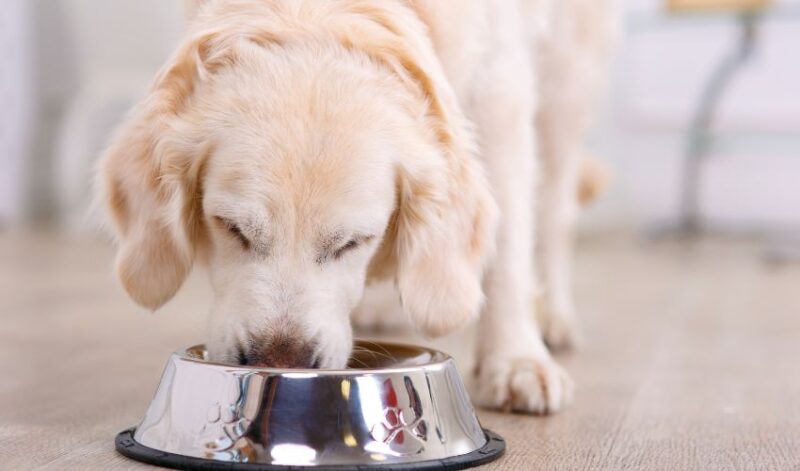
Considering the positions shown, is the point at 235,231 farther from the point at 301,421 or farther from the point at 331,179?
the point at 301,421

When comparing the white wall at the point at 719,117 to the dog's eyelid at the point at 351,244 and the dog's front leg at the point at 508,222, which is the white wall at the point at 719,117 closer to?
the dog's front leg at the point at 508,222

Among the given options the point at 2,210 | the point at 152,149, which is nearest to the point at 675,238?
the point at 2,210

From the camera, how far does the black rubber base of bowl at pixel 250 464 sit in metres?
1.29

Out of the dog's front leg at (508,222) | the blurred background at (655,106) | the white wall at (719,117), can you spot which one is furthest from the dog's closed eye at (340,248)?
the white wall at (719,117)

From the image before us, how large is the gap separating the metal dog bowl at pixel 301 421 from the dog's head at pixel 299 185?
0.10 metres

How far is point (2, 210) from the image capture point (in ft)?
19.6

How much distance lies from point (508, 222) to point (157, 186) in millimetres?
687

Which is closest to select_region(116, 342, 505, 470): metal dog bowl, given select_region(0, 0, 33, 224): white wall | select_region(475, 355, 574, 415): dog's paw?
select_region(475, 355, 574, 415): dog's paw

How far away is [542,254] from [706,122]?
3.81 meters

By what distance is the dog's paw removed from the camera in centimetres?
181

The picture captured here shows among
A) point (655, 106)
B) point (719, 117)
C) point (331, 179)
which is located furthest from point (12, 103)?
point (331, 179)

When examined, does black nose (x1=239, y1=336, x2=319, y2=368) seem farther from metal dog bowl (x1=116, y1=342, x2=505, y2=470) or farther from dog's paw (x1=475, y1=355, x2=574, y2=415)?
dog's paw (x1=475, y1=355, x2=574, y2=415)

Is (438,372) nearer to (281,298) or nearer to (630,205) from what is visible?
(281,298)

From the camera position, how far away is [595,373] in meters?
2.20
